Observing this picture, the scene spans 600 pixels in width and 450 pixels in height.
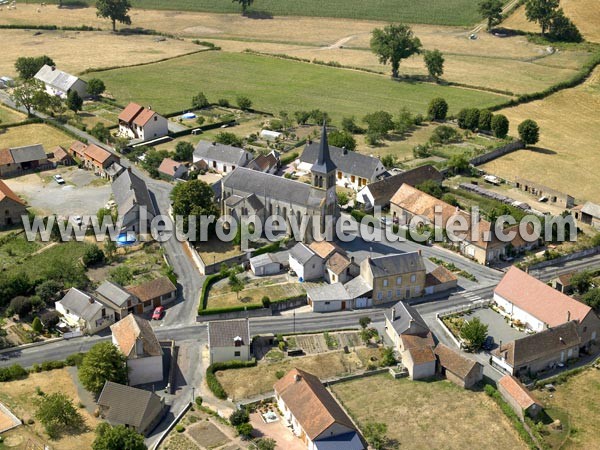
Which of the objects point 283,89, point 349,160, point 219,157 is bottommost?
point 219,157

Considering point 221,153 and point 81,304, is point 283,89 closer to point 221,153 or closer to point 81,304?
point 221,153

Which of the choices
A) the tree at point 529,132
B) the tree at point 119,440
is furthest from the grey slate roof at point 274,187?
the tree at point 529,132

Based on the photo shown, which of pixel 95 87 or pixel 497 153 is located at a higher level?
pixel 95 87

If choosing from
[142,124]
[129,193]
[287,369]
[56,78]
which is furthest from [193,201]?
[56,78]

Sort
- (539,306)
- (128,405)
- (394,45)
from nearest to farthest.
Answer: (128,405), (539,306), (394,45)

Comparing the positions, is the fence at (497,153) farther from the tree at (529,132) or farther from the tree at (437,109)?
the tree at (437,109)
